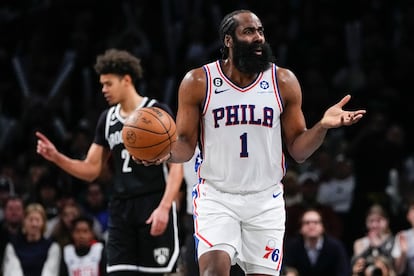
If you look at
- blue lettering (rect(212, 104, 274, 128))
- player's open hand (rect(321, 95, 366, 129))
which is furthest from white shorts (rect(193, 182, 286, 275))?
player's open hand (rect(321, 95, 366, 129))

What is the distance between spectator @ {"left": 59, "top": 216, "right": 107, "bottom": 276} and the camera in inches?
356

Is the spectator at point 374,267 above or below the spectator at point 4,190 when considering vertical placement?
below

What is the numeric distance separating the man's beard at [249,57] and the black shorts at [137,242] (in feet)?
5.20

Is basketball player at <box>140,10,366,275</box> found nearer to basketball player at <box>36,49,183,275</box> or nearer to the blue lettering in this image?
the blue lettering

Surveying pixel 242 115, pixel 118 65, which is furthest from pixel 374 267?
pixel 242 115

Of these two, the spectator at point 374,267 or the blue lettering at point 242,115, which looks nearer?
the blue lettering at point 242,115

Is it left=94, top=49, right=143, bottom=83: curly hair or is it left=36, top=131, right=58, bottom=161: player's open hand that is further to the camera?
left=94, top=49, right=143, bottom=83: curly hair

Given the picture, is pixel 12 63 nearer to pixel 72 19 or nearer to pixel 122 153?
pixel 72 19

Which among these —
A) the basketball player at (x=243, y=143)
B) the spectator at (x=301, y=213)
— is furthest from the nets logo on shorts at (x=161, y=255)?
the spectator at (x=301, y=213)

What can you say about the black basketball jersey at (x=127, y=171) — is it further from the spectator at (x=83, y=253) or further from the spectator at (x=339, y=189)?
the spectator at (x=339, y=189)

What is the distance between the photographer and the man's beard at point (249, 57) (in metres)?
5.51

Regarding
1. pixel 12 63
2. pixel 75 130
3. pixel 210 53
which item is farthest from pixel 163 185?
pixel 12 63

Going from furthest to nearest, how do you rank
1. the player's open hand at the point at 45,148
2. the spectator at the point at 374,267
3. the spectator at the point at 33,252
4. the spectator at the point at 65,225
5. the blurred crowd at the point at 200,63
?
the blurred crowd at the point at 200,63
the spectator at the point at 65,225
the spectator at the point at 33,252
the spectator at the point at 374,267
the player's open hand at the point at 45,148

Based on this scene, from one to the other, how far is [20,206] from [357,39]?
16.9 ft
